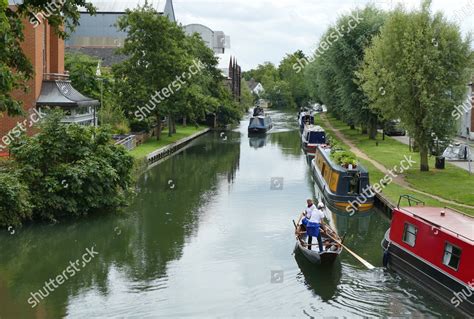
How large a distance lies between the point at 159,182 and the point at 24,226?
14035 millimetres

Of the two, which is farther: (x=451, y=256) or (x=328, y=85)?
(x=328, y=85)


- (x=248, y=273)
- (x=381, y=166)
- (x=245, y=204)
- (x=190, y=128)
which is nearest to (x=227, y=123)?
(x=190, y=128)

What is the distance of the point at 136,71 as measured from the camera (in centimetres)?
5509

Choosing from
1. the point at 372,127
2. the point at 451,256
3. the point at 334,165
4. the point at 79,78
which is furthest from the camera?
the point at 372,127

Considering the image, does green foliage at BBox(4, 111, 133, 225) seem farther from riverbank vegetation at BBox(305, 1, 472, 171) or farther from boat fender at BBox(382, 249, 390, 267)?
riverbank vegetation at BBox(305, 1, 472, 171)

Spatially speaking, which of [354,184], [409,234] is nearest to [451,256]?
[409,234]

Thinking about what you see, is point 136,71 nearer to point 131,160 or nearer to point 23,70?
point 131,160

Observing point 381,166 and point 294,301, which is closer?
point 294,301

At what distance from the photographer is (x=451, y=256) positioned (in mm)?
17609

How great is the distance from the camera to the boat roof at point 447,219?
18.1 m

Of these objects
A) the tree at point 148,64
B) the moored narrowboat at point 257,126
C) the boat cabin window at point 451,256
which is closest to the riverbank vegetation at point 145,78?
the tree at point 148,64

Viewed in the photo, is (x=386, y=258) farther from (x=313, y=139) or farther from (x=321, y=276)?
(x=313, y=139)

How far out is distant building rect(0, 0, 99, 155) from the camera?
39.7m

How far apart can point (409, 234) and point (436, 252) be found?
1.77 m
